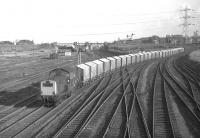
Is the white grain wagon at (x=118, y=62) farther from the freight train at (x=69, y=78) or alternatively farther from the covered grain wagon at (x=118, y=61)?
the freight train at (x=69, y=78)

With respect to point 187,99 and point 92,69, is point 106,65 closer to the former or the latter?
point 92,69

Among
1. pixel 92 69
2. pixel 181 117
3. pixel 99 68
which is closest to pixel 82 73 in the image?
pixel 92 69

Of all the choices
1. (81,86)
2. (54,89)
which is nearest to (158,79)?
(81,86)

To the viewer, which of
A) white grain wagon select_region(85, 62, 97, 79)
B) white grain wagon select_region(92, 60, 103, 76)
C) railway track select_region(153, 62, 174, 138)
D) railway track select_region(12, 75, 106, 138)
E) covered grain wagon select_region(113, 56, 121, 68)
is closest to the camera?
railway track select_region(153, 62, 174, 138)

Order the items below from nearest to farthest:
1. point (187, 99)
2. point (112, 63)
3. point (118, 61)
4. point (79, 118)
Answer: point (79, 118)
point (187, 99)
point (112, 63)
point (118, 61)

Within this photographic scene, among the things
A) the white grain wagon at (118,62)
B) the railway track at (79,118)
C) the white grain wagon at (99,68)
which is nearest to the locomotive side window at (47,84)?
the railway track at (79,118)

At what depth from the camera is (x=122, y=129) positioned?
1798 centimetres

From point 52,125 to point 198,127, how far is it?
9.68m

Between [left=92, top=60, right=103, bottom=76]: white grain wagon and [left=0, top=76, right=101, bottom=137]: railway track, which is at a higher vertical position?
[left=92, top=60, right=103, bottom=76]: white grain wagon

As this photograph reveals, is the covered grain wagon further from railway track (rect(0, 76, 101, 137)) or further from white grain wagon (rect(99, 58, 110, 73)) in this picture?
railway track (rect(0, 76, 101, 137))

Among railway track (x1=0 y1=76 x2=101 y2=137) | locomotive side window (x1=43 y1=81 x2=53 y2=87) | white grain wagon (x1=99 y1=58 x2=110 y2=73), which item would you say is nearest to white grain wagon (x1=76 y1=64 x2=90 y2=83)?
locomotive side window (x1=43 y1=81 x2=53 y2=87)

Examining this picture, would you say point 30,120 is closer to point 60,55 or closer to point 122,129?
point 122,129

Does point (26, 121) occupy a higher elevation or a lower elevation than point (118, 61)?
lower

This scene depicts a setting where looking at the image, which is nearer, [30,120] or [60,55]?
[30,120]
